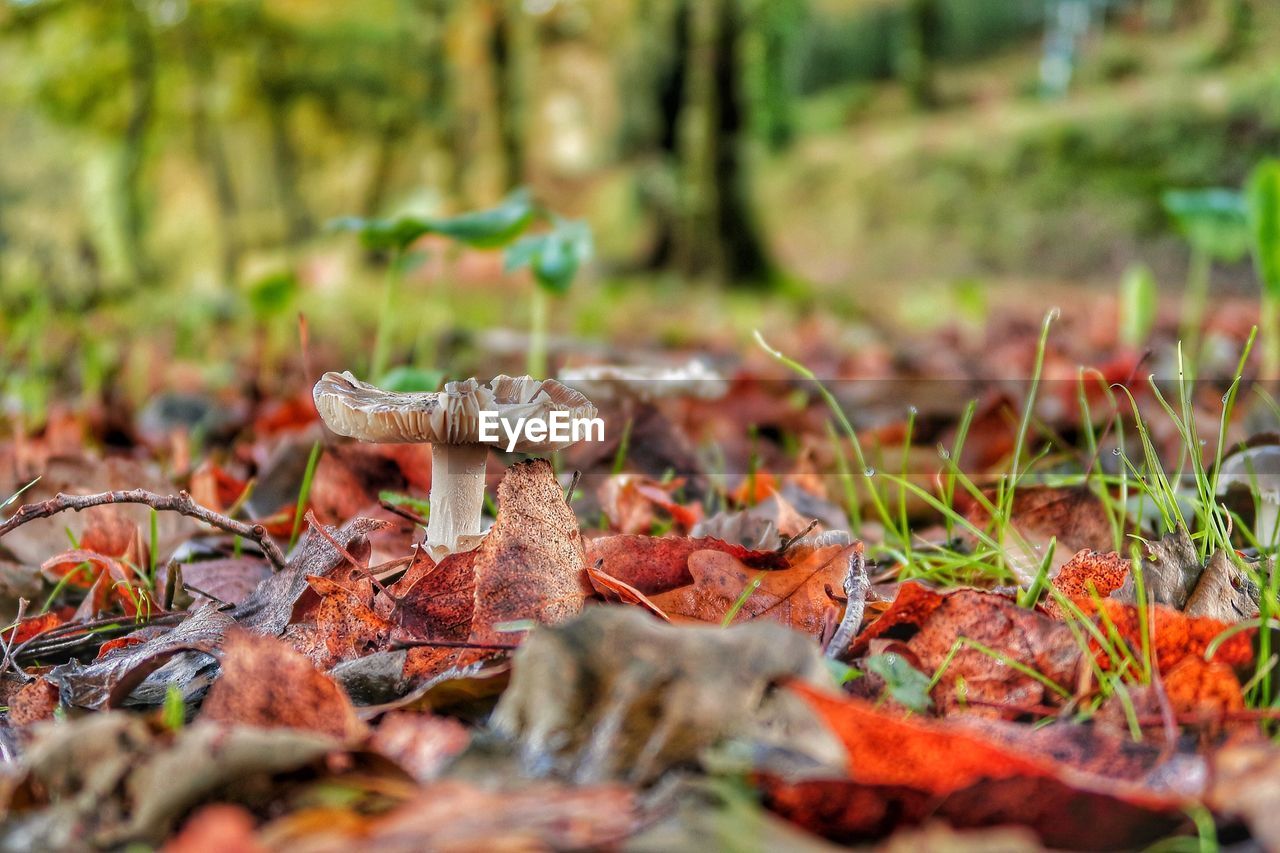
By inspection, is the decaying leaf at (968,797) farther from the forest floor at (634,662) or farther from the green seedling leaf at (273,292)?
the green seedling leaf at (273,292)

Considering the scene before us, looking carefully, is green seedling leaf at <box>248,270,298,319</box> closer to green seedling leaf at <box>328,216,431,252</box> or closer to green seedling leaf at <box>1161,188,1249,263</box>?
green seedling leaf at <box>328,216,431,252</box>

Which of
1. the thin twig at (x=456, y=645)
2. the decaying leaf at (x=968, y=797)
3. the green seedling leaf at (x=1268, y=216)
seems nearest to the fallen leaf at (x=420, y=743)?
the thin twig at (x=456, y=645)

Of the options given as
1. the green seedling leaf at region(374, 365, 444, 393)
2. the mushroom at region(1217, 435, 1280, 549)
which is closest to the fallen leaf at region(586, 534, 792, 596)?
the mushroom at region(1217, 435, 1280, 549)

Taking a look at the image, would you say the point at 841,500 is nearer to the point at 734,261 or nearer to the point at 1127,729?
the point at 1127,729

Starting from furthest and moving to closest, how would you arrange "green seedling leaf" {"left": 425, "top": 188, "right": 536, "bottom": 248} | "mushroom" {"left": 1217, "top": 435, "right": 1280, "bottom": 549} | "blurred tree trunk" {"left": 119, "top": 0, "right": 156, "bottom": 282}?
"blurred tree trunk" {"left": 119, "top": 0, "right": 156, "bottom": 282} → "green seedling leaf" {"left": 425, "top": 188, "right": 536, "bottom": 248} → "mushroom" {"left": 1217, "top": 435, "right": 1280, "bottom": 549}

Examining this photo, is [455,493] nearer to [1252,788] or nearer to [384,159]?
[1252,788]
